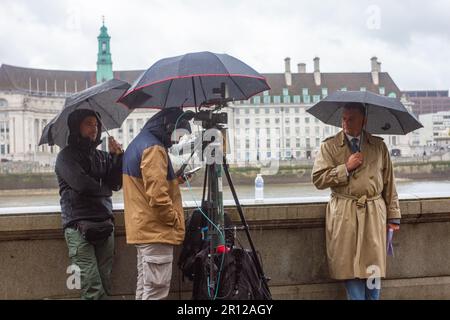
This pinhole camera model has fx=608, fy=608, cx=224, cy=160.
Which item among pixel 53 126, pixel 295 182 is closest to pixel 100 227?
pixel 53 126

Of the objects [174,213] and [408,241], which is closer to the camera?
[174,213]

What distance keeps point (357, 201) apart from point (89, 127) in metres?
1.60

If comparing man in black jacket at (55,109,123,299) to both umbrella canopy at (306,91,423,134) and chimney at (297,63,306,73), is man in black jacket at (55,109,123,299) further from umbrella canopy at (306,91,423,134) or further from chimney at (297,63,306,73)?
chimney at (297,63,306,73)

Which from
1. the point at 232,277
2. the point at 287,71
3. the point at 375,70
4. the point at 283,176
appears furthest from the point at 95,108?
the point at 375,70

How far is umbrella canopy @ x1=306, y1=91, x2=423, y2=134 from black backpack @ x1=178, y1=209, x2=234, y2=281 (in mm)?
995

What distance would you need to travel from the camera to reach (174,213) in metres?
3.16

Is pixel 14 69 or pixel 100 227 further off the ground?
pixel 14 69

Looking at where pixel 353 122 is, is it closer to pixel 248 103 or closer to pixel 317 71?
pixel 248 103

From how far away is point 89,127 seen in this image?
343cm

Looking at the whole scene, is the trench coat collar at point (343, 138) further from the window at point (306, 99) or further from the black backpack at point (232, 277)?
the window at point (306, 99)

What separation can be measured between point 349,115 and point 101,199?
1.54 metres

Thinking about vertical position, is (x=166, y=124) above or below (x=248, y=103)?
below

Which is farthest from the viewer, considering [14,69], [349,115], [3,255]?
[14,69]
